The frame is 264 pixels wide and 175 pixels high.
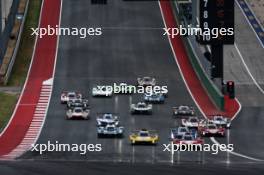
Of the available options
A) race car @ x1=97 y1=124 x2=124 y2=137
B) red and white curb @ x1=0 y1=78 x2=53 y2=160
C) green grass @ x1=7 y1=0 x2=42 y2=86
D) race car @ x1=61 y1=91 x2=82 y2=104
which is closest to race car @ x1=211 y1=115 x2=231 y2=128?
race car @ x1=97 y1=124 x2=124 y2=137

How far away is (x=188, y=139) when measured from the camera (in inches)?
3100

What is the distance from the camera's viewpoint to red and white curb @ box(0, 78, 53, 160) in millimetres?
76275

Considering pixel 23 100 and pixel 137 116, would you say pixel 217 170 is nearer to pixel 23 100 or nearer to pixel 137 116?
pixel 137 116

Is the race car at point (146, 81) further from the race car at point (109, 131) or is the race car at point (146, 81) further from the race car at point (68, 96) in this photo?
the race car at point (109, 131)

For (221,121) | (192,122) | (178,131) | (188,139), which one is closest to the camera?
(188,139)

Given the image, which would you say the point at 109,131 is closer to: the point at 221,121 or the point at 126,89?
the point at 221,121

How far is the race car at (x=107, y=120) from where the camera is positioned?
283ft

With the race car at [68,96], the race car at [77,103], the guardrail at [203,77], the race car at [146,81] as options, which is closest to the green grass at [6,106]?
the race car at [68,96]

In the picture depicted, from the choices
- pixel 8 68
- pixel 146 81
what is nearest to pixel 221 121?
pixel 146 81

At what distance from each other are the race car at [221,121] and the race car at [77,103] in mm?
12235

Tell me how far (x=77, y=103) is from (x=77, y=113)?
3.83 metres

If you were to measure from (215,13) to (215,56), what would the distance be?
5338 millimetres

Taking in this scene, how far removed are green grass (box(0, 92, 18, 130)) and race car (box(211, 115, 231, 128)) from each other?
54.2ft

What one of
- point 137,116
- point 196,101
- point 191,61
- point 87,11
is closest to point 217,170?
point 137,116
